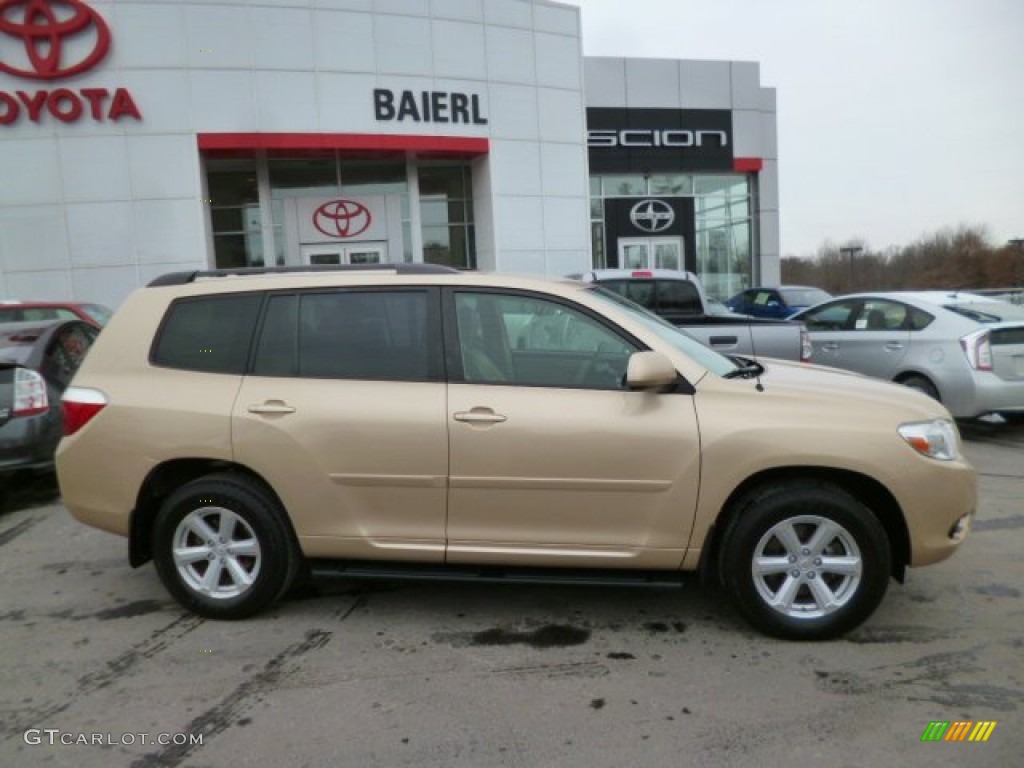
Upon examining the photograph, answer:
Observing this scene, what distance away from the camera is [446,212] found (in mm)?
19031

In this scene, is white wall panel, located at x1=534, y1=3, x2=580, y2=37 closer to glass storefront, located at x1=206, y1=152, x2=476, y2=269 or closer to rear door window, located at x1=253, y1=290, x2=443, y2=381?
glass storefront, located at x1=206, y1=152, x2=476, y2=269

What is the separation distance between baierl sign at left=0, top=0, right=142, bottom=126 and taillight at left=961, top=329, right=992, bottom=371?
15.5 metres

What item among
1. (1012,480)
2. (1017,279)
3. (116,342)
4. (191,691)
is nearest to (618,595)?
(191,691)

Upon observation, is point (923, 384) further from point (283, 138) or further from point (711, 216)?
point (711, 216)

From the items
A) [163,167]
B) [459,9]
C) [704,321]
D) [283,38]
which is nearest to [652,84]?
[459,9]

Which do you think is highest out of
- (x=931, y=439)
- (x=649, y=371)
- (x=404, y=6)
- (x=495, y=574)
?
(x=404, y=6)

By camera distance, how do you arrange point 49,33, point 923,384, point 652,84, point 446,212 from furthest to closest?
1. point 652,84
2. point 446,212
3. point 49,33
4. point 923,384

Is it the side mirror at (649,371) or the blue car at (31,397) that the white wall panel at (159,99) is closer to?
the blue car at (31,397)

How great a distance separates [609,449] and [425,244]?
1640 cm

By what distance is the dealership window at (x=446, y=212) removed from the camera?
18.8 metres

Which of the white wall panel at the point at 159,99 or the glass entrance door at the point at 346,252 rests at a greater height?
the white wall panel at the point at 159,99

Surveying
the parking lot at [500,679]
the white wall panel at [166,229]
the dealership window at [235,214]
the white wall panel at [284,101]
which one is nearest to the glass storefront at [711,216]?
the dealership window at [235,214]
